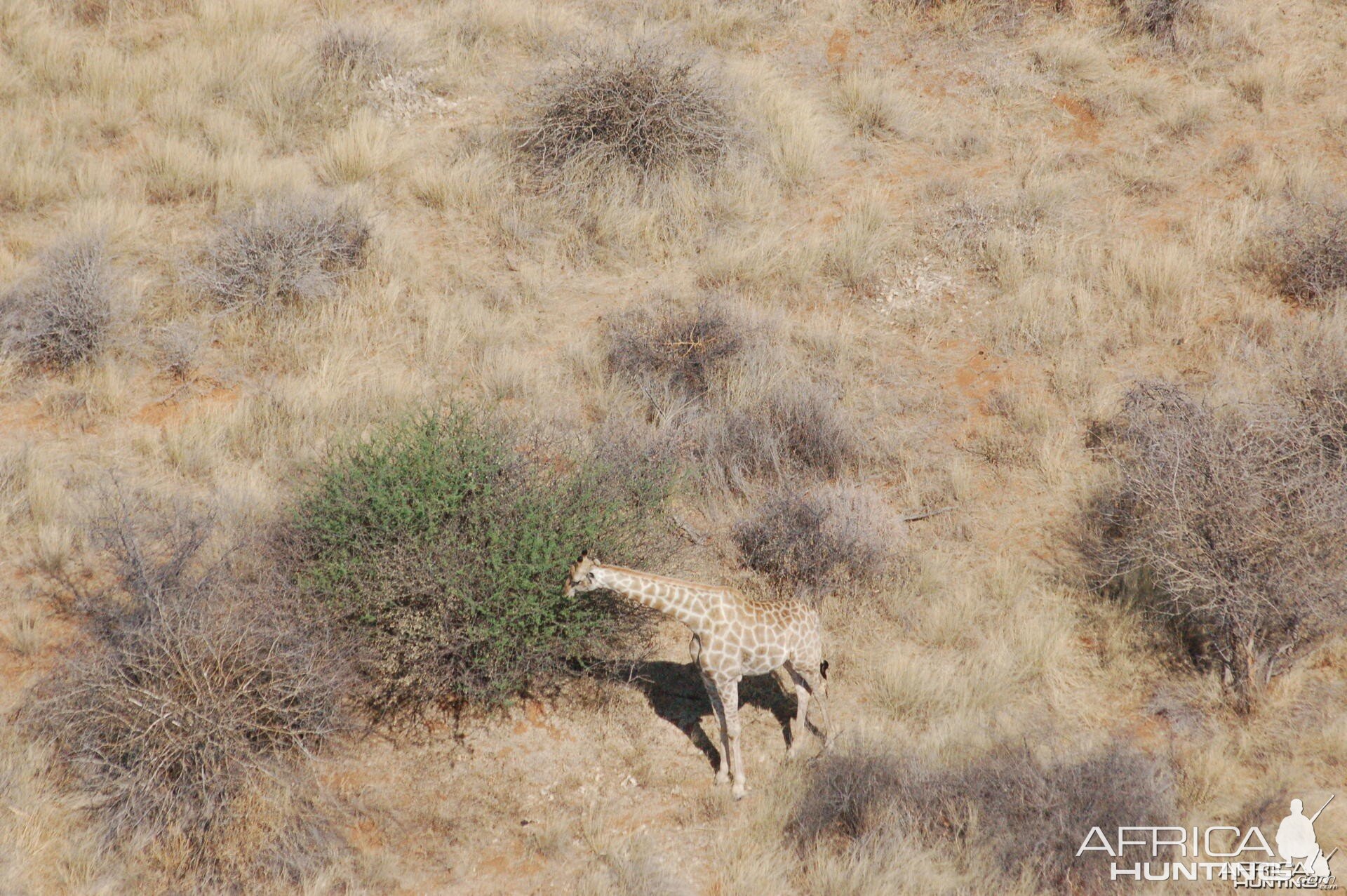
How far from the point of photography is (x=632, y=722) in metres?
7.30

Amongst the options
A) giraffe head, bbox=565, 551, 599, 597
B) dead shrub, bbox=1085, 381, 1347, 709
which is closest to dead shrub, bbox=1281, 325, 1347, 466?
dead shrub, bbox=1085, 381, 1347, 709

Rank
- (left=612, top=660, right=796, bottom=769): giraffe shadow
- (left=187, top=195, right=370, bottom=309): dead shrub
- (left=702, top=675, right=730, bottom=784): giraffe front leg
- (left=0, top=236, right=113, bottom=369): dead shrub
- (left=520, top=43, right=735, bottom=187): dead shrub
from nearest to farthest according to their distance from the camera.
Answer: (left=702, top=675, right=730, bottom=784): giraffe front leg < (left=612, top=660, right=796, bottom=769): giraffe shadow < (left=0, top=236, right=113, bottom=369): dead shrub < (left=187, top=195, right=370, bottom=309): dead shrub < (left=520, top=43, right=735, bottom=187): dead shrub

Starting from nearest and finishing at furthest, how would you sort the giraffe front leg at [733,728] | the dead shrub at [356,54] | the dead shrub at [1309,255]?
the giraffe front leg at [733,728]
the dead shrub at [1309,255]
the dead shrub at [356,54]

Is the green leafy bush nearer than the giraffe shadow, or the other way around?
the green leafy bush

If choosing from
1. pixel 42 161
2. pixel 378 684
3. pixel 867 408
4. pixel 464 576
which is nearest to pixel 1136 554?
pixel 867 408

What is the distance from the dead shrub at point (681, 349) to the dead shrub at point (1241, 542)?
3.61 metres

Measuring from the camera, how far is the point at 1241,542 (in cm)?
716

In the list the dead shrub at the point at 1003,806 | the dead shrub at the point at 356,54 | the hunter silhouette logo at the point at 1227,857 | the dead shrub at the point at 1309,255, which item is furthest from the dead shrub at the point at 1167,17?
the hunter silhouette logo at the point at 1227,857

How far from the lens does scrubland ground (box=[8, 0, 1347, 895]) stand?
6.45 m

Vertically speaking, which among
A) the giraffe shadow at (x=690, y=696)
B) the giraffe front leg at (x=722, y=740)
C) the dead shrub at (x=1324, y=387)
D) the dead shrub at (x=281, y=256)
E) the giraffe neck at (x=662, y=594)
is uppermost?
the dead shrub at (x=1324, y=387)

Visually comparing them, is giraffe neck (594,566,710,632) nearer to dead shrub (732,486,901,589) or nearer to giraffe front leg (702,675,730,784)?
giraffe front leg (702,675,730,784)

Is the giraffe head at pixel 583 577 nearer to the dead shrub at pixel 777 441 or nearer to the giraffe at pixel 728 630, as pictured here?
the giraffe at pixel 728 630

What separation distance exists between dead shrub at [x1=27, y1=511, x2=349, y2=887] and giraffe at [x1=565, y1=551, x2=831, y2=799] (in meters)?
1.75

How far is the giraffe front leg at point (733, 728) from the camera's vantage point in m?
6.59
